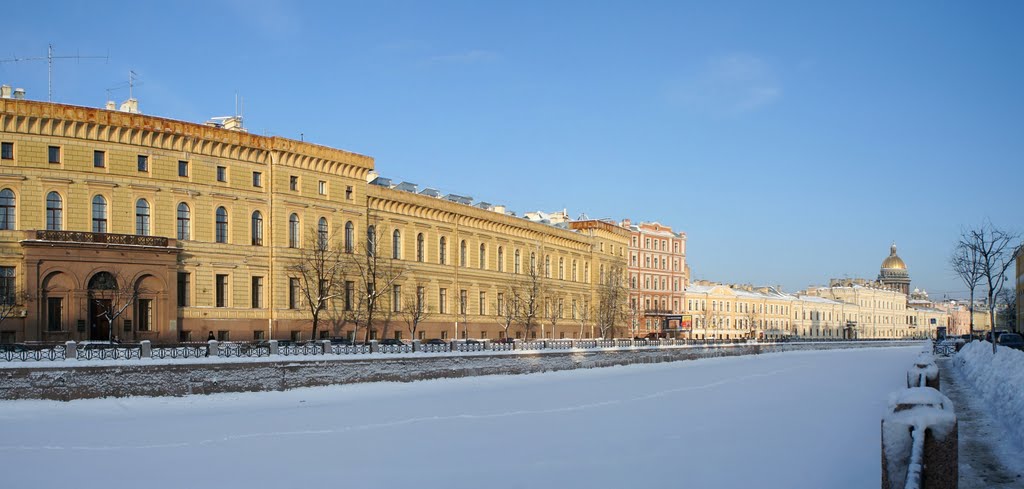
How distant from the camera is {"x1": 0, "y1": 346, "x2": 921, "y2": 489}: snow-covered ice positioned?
18.5 m

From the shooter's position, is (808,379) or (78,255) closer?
(78,255)

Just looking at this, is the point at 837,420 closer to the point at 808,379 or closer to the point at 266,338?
Result: the point at 808,379

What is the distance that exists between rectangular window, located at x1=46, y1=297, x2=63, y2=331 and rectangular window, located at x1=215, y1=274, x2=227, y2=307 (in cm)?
958

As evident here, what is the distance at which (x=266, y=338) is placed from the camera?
2174 inches

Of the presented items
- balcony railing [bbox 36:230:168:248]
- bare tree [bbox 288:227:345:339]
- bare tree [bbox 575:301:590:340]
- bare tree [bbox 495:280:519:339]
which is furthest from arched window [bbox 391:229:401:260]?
bare tree [bbox 575:301:590:340]

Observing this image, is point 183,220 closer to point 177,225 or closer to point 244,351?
point 177,225

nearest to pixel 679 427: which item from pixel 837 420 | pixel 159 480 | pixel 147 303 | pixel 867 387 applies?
pixel 837 420

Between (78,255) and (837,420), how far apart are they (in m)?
39.7

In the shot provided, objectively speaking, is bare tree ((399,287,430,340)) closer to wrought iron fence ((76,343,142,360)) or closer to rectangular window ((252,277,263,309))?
rectangular window ((252,277,263,309))

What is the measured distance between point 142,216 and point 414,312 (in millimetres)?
21601

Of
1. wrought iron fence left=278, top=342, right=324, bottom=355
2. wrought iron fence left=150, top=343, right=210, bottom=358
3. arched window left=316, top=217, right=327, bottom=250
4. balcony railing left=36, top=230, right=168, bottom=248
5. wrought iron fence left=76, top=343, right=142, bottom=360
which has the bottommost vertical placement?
wrought iron fence left=278, top=342, right=324, bottom=355

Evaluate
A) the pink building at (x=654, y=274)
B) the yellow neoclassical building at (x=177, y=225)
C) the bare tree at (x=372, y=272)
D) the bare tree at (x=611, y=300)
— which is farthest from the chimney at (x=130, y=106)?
the pink building at (x=654, y=274)

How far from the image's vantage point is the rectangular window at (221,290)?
5406 centimetres

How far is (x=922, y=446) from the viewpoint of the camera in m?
8.42
